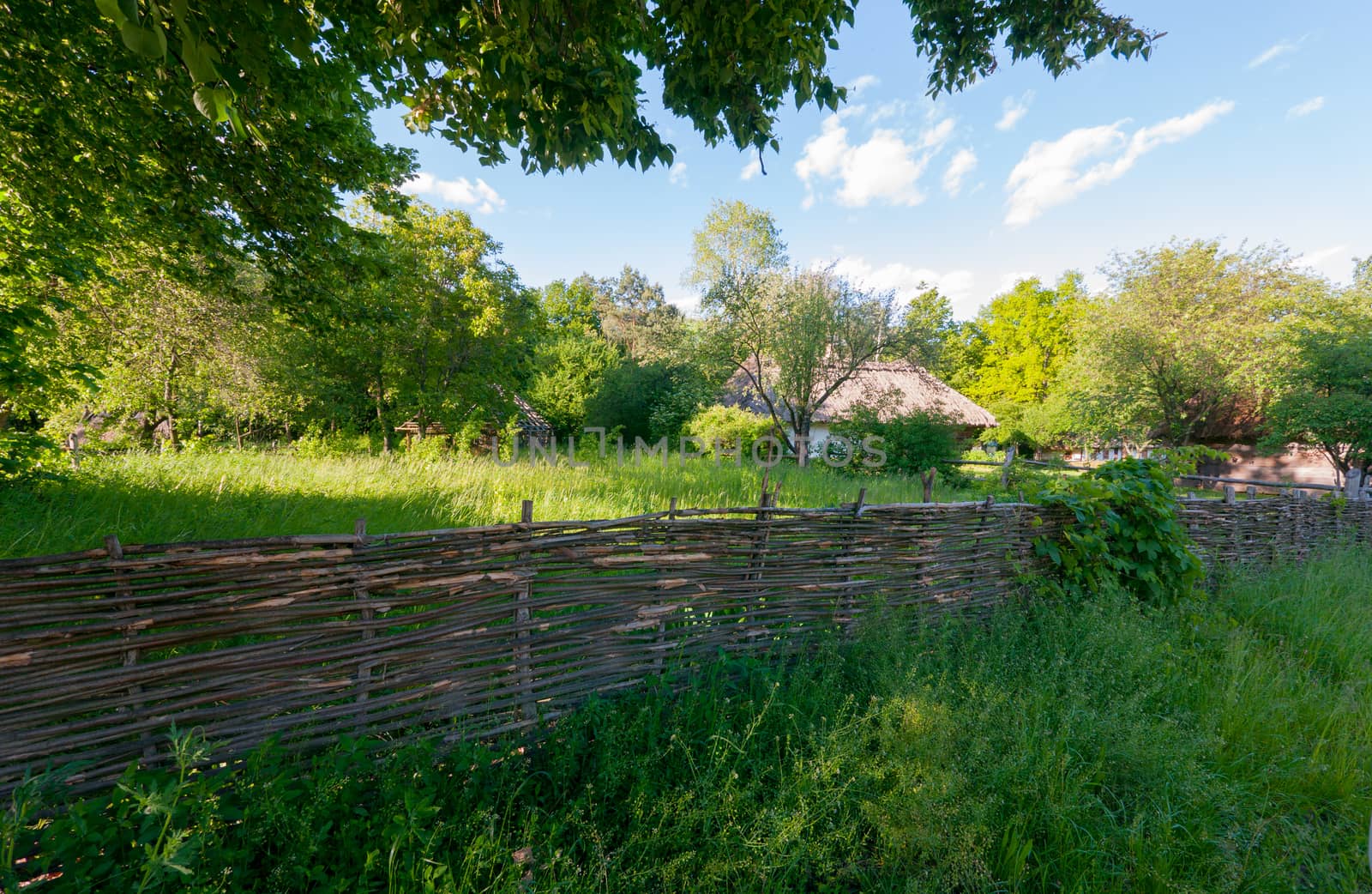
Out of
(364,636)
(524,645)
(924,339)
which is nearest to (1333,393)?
(924,339)

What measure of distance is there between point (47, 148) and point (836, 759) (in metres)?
6.54

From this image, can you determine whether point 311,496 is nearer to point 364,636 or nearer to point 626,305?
point 364,636

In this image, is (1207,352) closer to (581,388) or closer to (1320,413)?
(1320,413)

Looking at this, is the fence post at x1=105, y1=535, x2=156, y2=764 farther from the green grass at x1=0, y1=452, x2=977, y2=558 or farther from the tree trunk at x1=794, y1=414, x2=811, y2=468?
the tree trunk at x1=794, y1=414, x2=811, y2=468

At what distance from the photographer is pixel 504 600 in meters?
2.56

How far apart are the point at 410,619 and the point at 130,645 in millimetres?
868

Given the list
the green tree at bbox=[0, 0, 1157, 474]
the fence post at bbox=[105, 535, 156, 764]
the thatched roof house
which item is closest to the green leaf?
the green tree at bbox=[0, 0, 1157, 474]

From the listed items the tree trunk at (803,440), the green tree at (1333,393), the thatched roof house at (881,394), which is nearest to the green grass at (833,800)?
the tree trunk at (803,440)

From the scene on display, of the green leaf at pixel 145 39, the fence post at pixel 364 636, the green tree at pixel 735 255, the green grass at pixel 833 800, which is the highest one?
the green tree at pixel 735 255

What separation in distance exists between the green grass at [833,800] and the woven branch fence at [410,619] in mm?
209

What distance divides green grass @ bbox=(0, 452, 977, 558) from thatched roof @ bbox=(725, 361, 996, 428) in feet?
23.7

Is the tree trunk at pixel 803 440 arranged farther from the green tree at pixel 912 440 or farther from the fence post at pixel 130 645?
the fence post at pixel 130 645

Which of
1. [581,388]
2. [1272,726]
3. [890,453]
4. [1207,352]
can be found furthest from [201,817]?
[1207,352]

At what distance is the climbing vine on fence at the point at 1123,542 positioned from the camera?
4156 mm
